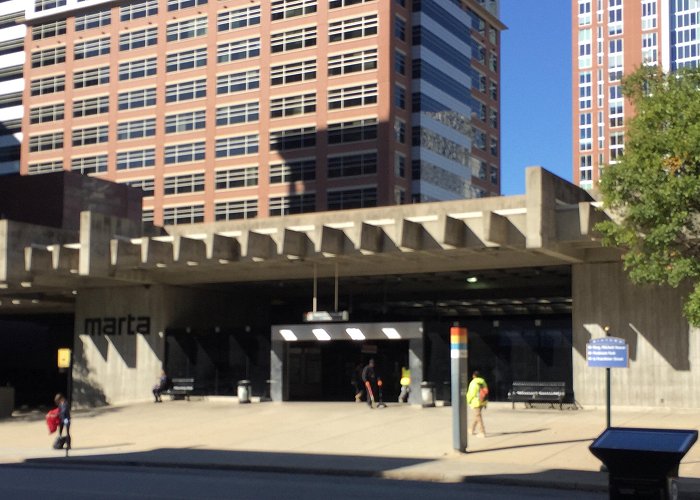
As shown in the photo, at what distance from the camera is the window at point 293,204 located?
293 feet

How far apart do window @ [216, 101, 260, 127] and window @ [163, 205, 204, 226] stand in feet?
26.8

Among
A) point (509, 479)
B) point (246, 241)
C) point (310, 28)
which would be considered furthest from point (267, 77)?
point (509, 479)

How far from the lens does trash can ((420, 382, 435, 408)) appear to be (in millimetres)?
35469

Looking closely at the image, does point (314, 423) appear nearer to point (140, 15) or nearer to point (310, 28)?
point (310, 28)

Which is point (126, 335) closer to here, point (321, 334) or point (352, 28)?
point (321, 334)

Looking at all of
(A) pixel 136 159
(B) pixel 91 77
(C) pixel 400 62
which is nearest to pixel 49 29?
(B) pixel 91 77

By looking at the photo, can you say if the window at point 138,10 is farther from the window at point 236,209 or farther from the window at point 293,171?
the window at point 293,171

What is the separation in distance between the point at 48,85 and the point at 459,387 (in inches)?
3545

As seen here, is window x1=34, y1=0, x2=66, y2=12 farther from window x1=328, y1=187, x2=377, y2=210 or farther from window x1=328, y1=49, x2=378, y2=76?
window x1=328, y1=187, x2=377, y2=210

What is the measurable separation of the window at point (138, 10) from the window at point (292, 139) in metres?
19.6

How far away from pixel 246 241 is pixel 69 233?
1132cm

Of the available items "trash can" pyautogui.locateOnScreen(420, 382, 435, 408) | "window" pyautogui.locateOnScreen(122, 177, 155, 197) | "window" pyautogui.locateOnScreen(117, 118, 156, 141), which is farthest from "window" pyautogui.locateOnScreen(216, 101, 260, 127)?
"trash can" pyautogui.locateOnScreen(420, 382, 435, 408)

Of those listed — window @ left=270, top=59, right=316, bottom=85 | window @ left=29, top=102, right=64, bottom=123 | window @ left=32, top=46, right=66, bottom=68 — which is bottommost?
window @ left=29, top=102, right=64, bottom=123

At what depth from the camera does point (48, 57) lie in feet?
345
